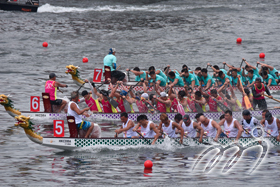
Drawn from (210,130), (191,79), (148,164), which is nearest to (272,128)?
(210,130)

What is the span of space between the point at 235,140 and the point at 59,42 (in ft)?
90.6

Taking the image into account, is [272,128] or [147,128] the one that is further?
[272,128]

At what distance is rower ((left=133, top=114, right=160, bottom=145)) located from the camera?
52.5ft

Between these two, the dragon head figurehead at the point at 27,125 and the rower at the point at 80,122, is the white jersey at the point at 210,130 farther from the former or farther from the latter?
the dragon head figurehead at the point at 27,125

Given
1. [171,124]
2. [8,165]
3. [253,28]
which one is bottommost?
[8,165]

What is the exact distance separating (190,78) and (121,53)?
14456 mm

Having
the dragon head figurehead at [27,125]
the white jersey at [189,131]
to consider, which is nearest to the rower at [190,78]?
the white jersey at [189,131]

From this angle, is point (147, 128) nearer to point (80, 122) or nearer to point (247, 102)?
point (80, 122)

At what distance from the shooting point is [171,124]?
16344 millimetres

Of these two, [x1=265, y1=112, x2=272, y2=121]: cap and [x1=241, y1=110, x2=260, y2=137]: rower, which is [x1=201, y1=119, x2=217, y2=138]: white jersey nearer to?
[x1=241, y1=110, x2=260, y2=137]: rower

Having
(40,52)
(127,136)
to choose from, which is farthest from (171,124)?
(40,52)

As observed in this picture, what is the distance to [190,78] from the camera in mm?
24062

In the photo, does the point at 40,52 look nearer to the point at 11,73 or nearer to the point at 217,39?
the point at 11,73

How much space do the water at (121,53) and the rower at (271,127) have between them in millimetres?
545
